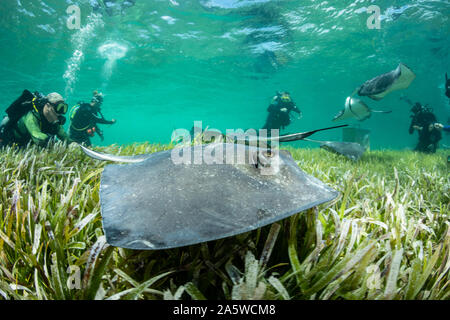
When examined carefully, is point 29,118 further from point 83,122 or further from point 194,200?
point 194,200

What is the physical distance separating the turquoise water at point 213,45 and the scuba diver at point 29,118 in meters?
2.55

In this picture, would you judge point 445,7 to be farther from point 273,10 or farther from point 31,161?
point 31,161

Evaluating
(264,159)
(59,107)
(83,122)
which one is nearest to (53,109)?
(59,107)

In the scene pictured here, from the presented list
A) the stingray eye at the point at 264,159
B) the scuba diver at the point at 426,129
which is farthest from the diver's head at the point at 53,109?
the scuba diver at the point at 426,129

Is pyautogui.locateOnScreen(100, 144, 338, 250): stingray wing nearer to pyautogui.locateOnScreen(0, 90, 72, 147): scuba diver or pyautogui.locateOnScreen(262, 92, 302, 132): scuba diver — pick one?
pyautogui.locateOnScreen(0, 90, 72, 147): scuba diver

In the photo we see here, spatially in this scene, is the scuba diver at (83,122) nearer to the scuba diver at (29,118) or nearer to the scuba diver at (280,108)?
the scuba diver at (29,118)

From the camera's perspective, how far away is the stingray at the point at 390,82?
5717 mm

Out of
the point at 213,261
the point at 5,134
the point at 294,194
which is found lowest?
the point at 213,261

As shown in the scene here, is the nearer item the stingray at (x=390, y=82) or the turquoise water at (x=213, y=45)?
the stingray at (x=390, y=82)

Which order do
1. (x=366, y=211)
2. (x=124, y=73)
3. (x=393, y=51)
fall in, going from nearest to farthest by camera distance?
1. (x=366, y=211)
2. (x=393, y=51)
3. (x=124, y=73)

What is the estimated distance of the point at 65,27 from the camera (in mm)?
15484

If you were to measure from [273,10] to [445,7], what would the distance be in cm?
1092

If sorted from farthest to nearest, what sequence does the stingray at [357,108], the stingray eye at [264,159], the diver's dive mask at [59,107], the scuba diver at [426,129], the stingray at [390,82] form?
the scuba diver at [426,129] → the stingray at [357,108] → the diver's dive mask at [59,107] → the stingray at [390,82] → the stingray eye at [264,159]

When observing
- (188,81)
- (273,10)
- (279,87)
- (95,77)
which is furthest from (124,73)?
(279,87)
